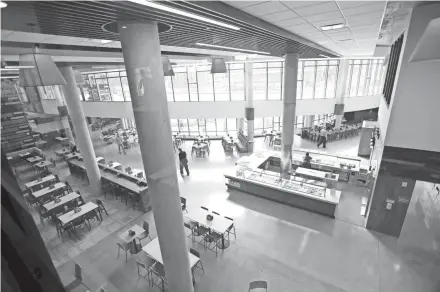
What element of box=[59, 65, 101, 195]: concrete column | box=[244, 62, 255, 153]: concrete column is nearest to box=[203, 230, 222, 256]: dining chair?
box=[59, 65, 101, 195]: concrete column

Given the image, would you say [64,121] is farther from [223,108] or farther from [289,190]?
[289,190]

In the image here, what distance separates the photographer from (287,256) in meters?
5.95

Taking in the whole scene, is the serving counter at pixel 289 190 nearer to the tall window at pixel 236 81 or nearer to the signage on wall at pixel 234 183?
the signage on wall at pixel 234 183

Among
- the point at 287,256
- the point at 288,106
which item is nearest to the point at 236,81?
the point at 288,106

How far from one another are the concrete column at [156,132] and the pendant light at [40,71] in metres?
2.03

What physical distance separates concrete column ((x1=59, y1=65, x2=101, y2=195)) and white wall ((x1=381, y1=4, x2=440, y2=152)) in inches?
410

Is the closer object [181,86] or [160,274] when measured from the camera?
[160,274]

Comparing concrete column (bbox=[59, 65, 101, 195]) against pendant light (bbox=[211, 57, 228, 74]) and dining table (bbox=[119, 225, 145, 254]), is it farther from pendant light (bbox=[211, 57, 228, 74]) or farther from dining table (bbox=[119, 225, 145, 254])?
pendant light (bbox=[211, 57, 228, 74])

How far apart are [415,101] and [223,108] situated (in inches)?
446

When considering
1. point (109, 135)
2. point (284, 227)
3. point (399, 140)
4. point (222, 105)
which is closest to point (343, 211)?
point (284, 227)

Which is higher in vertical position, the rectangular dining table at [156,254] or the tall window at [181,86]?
the tall window at [181,86]

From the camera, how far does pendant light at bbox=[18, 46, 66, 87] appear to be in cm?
398

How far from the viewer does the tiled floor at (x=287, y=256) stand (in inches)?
205

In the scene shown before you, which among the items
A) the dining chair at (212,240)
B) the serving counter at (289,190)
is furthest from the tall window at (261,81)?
the dining chair at (212,240)
